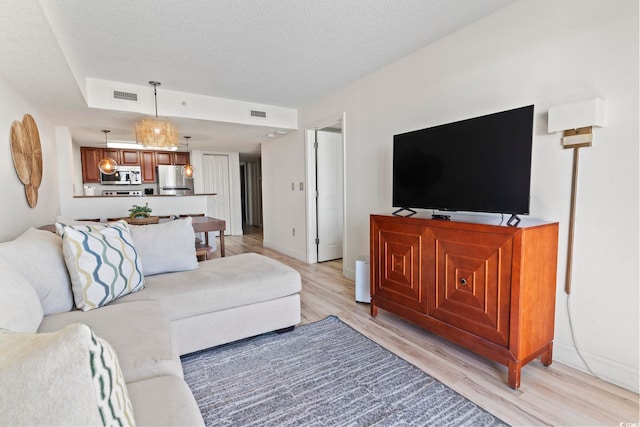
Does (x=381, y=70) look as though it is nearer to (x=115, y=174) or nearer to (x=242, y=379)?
(x=242, y=379)

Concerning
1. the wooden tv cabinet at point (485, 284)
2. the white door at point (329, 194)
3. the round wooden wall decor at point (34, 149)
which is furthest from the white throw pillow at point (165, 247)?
the white door at point (329, 194)

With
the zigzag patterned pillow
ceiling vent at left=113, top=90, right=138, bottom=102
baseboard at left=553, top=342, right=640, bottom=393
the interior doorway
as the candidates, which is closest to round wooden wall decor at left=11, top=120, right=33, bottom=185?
ceiling vent at left=113, top=90, right=138, bottom=102

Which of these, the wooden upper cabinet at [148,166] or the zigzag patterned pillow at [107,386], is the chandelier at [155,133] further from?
the wooden upper cabinet at [148,166]

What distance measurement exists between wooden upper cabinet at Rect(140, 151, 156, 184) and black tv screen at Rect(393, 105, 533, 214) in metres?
6.34

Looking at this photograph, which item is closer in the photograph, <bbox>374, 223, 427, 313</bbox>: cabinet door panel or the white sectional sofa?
the white sectional sofa

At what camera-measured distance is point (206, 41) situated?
2508 millimetres

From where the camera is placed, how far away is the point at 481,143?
6.49ft

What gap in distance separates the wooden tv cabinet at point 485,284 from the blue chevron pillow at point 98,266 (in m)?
1.91

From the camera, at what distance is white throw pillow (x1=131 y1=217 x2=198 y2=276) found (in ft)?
7.66

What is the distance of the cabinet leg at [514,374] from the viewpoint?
1.72 metres

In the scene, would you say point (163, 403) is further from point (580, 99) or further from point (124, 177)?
point (124, 177)

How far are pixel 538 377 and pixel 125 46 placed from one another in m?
3.80

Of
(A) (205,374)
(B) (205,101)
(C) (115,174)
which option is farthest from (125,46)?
(C) (115,174)

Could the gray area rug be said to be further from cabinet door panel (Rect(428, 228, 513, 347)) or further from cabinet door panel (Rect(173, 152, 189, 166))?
cabinet door panel (Rect(173, 152, 189, 166))
